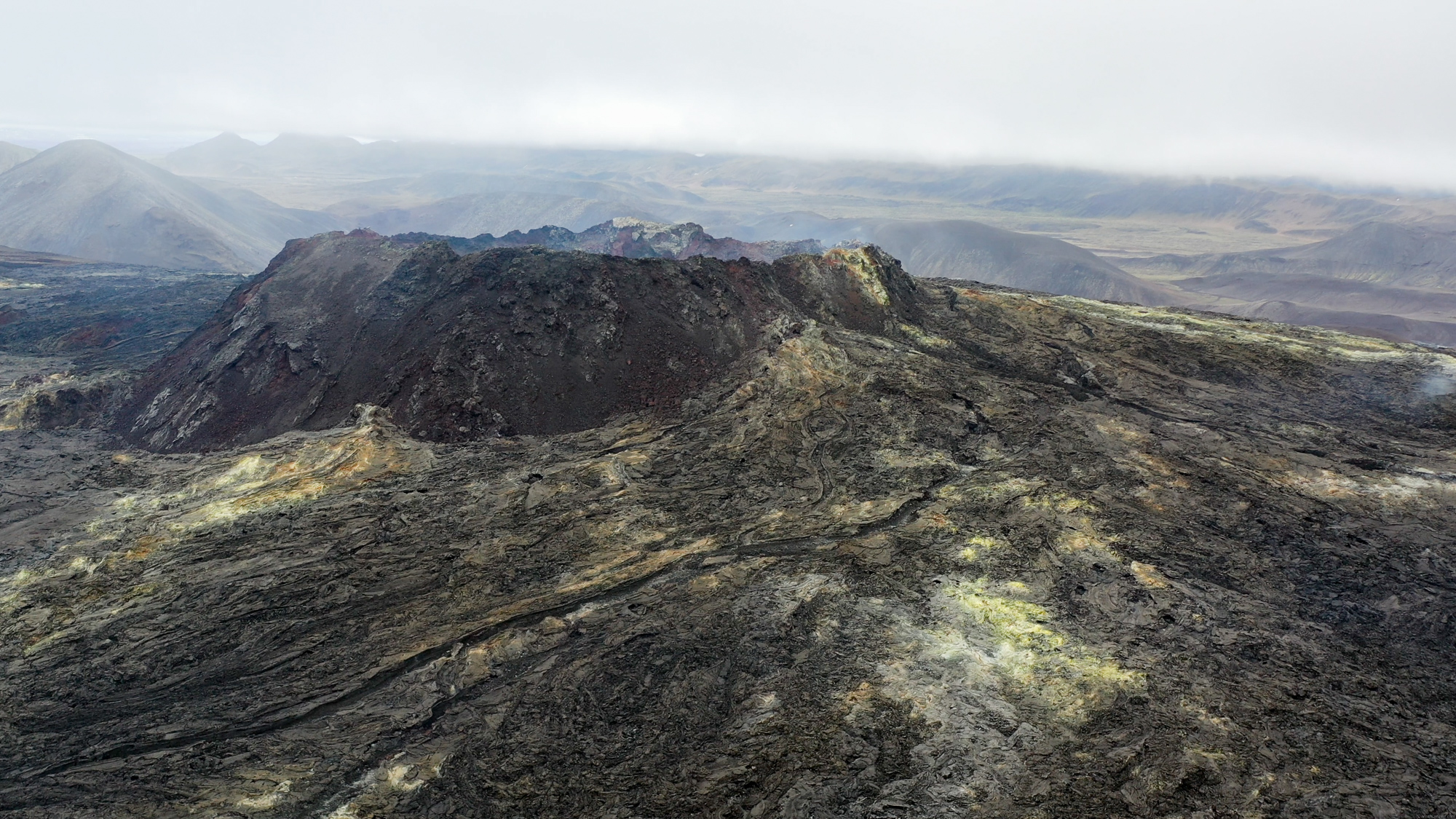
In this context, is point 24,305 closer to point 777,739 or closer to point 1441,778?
point 777,739

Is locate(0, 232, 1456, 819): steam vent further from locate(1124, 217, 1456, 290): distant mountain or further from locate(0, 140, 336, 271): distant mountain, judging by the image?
locate(1124, 217, 1456, 290): distant mountain

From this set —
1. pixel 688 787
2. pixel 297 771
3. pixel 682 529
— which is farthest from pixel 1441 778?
pixel 297 771

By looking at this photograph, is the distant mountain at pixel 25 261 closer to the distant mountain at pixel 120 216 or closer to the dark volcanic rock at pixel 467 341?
the distant mountain at pixel 120 216

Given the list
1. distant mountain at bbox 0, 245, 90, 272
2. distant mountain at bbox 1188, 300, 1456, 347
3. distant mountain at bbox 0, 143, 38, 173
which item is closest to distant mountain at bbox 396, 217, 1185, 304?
distant mountain at bbox 1188, 300, 1456, 347

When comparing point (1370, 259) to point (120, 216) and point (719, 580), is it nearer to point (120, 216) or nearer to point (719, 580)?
point (719, 580)

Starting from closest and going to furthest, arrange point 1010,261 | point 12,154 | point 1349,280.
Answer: point 1010,261
point 1349,280
point 12,154

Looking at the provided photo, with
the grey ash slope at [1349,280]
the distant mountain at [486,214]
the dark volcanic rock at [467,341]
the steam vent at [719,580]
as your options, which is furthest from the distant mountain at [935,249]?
the distant mountain at [486,214]

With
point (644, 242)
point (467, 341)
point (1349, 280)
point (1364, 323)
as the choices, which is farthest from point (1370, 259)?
point (467, 341)
